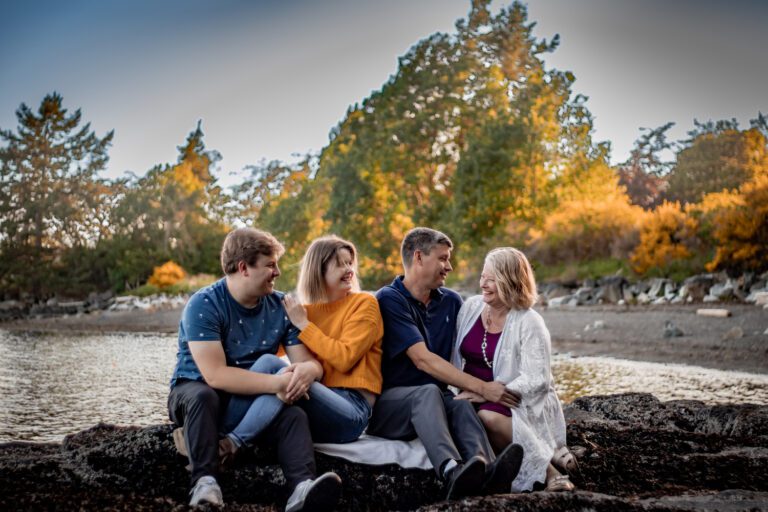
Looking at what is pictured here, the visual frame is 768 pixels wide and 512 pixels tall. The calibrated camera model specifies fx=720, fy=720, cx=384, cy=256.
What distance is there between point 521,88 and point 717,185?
39.5 feet

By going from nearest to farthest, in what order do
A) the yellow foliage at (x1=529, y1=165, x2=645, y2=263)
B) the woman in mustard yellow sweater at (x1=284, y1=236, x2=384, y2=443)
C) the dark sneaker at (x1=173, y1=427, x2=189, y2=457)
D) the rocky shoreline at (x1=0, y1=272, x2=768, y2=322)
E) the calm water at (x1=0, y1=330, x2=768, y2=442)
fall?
the dark sneaker at (x1=173, y1=427, x2=189, y2=457)
the woman in mustard yellow sweater at (x1=284, y1=236, x2=384, y2=443)
the calm water at (x1=0, y1=330, x2=768, y2=442)
the rocky shoreline at (x1=0, y1=272, x2=768, y2=322)
the yellow foliage at (x1=529, y1=165, x2=645, y2=263)

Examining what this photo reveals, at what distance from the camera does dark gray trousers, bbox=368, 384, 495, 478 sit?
3301mm

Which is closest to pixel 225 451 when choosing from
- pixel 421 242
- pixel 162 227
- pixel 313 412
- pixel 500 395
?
pixel 313 412

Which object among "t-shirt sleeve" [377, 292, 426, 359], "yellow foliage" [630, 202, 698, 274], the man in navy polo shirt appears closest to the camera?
the man in navy polo shirt

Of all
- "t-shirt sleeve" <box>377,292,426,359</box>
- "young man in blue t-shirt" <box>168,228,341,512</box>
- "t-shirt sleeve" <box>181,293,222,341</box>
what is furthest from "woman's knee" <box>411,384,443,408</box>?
"t-shirt sleeve" <box>181,293,222,341</box>

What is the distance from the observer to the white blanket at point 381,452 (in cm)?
350

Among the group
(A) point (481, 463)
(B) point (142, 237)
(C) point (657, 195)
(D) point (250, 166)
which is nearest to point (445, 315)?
(A) point (481, 463)

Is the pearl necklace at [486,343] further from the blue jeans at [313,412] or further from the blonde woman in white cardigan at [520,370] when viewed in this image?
the blue jeans at [313,412]

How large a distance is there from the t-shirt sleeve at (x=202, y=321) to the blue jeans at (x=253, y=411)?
0.25 m

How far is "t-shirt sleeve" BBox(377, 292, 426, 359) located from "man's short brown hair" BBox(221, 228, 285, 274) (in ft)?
2.20

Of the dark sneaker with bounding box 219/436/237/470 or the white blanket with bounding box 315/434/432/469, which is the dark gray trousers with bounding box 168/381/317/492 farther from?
the white blanket with bounding box 315/434/432/469

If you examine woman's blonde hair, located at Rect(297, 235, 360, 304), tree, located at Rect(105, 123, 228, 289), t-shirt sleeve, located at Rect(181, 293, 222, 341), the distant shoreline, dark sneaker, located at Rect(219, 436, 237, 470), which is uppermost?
tree, located at Rect(105, 123, 228, 289)

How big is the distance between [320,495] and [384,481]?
618 mm

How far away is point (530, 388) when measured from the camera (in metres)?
3.58
